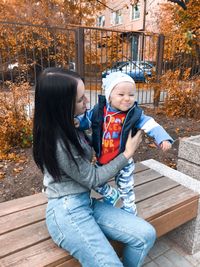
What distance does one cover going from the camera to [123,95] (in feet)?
5.05

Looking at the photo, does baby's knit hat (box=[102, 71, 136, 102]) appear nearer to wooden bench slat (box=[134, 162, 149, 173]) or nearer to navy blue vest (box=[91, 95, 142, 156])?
navy blue vest (box=[91, 95, 142, 156])

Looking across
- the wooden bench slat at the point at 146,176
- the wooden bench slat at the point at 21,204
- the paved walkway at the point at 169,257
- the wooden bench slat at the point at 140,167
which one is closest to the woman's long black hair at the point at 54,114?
the wooden bench slat at the point at 21,204

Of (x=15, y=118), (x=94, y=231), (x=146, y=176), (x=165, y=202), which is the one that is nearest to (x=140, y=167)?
(x=146, y=176)

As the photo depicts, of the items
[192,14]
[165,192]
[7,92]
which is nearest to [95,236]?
[165,192]

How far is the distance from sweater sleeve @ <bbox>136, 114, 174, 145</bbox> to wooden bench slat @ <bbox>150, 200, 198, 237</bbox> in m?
0.61

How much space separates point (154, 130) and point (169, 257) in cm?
124

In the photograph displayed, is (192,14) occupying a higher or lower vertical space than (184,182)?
higher

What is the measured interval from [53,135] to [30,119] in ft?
8.39

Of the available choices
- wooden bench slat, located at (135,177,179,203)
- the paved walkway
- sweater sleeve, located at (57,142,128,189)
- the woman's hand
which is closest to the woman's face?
sweater sleeve, located at (57,142,128,189)

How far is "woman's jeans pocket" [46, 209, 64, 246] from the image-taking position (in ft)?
4.52

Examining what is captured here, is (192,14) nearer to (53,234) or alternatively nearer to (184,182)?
(184,182)

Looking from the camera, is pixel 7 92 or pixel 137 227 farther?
pixel 7 92

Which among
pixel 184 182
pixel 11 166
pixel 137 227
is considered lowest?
pixel 11 166

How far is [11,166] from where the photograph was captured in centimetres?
330
